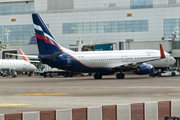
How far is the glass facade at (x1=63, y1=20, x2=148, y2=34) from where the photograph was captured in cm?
9406

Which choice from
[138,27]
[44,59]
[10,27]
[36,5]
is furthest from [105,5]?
[44,59]

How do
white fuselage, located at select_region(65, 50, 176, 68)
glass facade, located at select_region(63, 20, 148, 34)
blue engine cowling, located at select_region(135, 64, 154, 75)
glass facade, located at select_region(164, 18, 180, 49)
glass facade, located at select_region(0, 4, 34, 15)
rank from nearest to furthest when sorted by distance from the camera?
blue engine cowling, located at select_region(135, 64, 154, 75)
white fuselage, located at select_region(65, 50, 176, 68)
glass facade, located at select_region(164, 18, 180, 49)
glass facade, located at select_region(63, 20, 148, 34)
glass facade, located at select_region(0, 4, 34, 15)

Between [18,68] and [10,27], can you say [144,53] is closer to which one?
[18,68]

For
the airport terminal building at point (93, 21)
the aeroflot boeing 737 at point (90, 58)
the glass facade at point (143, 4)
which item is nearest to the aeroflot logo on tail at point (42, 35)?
the aeroflot boeing 737 at point (90, 58)

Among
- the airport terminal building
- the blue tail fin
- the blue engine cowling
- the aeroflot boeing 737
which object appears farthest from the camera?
the airport terminal building

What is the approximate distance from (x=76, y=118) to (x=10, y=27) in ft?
320

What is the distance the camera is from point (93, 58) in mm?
52812

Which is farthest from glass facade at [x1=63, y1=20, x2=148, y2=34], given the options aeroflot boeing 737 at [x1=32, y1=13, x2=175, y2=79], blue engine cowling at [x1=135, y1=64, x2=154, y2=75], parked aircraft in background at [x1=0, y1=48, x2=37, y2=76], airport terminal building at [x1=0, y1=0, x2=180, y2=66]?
blue engine cowling at [x1=135, y1=64, x2=154, y2=75]

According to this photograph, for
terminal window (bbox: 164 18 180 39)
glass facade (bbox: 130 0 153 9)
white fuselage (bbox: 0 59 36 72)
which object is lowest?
white fuselage (bbox: 0 59 36 72)

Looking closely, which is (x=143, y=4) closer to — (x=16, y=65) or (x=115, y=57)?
(x=16, y=65)

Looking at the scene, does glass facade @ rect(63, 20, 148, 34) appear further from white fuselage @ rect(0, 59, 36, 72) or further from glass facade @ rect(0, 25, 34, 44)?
white fuselage @ rect(0, 59, 36, 72)

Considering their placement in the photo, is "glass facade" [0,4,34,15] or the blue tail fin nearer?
the blue tail fin

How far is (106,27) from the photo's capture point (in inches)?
3816

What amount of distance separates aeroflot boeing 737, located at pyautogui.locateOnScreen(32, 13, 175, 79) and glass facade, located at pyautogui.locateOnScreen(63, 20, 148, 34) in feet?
126
